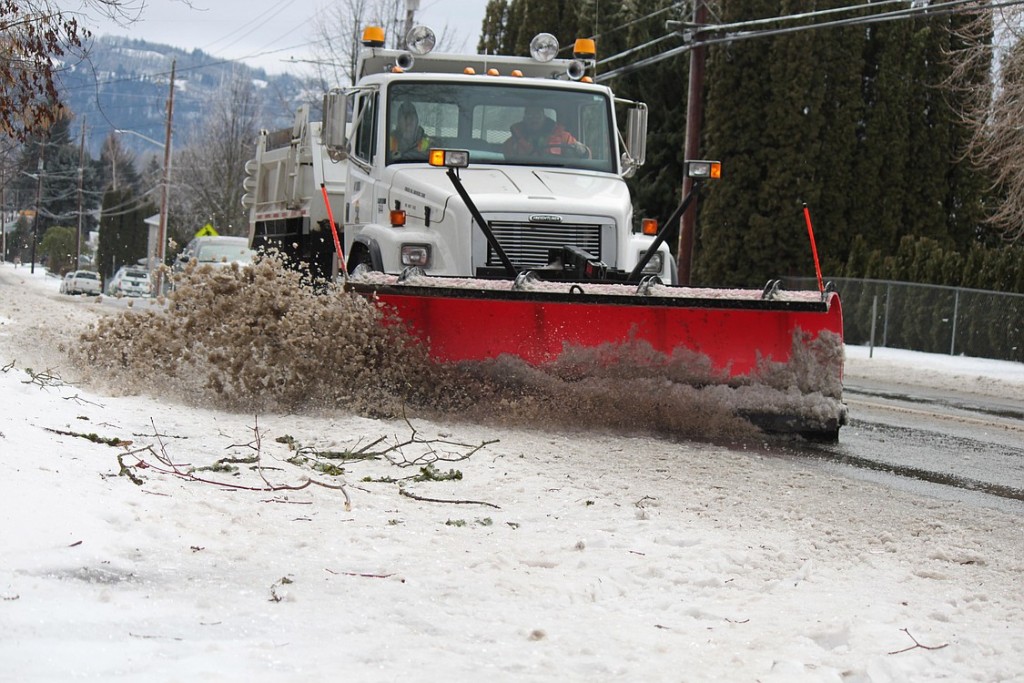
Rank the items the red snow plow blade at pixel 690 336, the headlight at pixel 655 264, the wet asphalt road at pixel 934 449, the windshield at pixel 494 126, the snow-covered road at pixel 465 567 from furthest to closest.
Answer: the windshield at pixel 494 126 < the headlight at pixel 655 264 < the red snow plow blade at pixel 690 336 < the wet asphalt road at pixel 934 449 < the snow-covered road at pixel 465 567

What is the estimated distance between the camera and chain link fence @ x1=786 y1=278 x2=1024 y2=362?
20.7m

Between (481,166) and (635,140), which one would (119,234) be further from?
(481,166)

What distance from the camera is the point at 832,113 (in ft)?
84.1

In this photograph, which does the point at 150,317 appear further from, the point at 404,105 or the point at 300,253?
the point at 300,253

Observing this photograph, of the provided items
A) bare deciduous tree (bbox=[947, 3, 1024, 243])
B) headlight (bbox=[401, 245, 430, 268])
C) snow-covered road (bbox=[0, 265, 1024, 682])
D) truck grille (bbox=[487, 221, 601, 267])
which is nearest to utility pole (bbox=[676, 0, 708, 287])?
bare deciduous tree (bbox=[947, 3, 1024, 243])

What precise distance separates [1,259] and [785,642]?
72.3m

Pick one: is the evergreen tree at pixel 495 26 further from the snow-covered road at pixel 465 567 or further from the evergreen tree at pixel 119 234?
the evergreen tree at pixel 119 234

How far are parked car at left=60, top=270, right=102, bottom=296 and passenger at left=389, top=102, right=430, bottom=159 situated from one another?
37.5 metres

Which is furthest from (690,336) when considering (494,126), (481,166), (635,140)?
(635,140)

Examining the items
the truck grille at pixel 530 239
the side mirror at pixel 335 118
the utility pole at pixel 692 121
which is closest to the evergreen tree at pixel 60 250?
the utility pole at pixel 692 121

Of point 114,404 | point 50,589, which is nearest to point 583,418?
point 114,404

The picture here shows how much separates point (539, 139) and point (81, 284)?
134 ft

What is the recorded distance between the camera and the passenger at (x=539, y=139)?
404 inches

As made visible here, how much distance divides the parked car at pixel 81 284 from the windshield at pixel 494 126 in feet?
123
